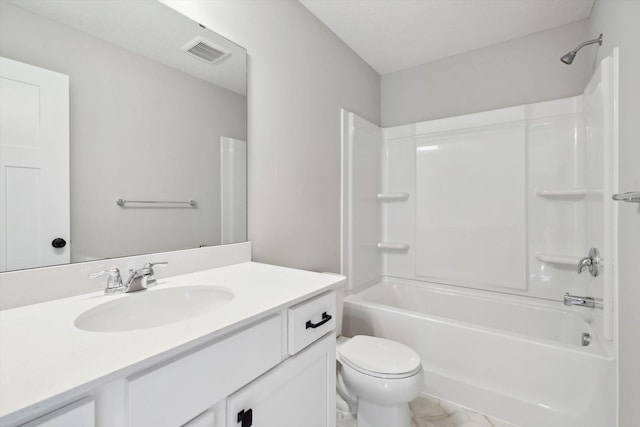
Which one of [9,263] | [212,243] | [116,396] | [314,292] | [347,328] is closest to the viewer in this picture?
[116,396]

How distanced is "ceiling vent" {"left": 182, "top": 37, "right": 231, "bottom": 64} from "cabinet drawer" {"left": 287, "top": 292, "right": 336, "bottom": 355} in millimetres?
1173

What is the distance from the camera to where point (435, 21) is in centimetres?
200

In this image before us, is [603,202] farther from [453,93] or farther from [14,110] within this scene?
[14,110]

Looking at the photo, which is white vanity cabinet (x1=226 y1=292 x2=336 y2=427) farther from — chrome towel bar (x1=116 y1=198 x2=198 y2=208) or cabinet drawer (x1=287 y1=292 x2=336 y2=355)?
chrome towel bar (x1=116 y1=198 x2=198 y2=208)

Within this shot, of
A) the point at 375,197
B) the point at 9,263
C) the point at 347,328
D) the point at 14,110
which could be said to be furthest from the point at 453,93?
the point at 9,263

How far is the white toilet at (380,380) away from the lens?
128 centimetres

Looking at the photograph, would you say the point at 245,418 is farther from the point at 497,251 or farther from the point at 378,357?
the point at 497,251

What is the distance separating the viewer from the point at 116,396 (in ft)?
1.69

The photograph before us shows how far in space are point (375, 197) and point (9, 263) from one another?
7.54 ft

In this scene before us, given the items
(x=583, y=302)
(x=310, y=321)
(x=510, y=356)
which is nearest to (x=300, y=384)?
(x=310, y=321)

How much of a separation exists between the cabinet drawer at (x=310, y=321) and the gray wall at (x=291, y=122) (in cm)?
62

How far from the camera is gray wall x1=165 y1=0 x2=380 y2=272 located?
152cm

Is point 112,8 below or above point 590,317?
above

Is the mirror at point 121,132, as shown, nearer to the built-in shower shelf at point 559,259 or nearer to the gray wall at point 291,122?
the gray wall at point 291,122
